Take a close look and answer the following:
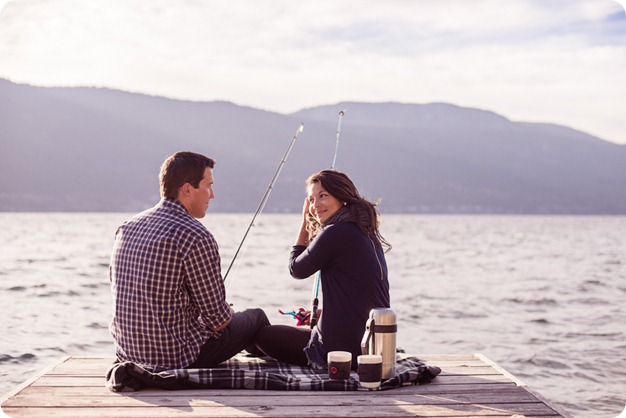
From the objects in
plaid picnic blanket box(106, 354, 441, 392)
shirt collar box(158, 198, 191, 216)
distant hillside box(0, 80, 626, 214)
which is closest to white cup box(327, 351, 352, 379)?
plaid picnic blanket box(106, 354, 441, 392)

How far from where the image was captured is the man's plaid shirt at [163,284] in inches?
149

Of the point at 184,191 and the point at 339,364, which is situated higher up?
the point at 184,191

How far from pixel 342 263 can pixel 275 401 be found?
2.71ft

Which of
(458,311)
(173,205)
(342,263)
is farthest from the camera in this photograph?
(458,311)

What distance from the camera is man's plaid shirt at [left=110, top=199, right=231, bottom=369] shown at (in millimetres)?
3785

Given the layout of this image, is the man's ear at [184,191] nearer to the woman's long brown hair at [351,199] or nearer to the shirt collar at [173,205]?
the shirt collar at [173,205]

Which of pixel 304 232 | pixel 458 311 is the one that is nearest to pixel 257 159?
pixel 458 311

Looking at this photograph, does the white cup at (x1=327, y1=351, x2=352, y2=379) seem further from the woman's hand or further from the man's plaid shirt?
the woman's hand

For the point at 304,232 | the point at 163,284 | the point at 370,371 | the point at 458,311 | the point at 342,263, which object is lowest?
the point at 458,311

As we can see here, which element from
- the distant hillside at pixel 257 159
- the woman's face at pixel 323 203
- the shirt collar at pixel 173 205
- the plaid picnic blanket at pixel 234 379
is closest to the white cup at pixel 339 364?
the plaid picnic blanket at pixel 234 379

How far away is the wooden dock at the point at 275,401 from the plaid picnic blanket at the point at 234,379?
1.8 inches

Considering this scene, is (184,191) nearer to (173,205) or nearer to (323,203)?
(173,205)

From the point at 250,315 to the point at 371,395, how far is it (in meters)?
0.94

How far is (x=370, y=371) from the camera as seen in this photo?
3871mm
